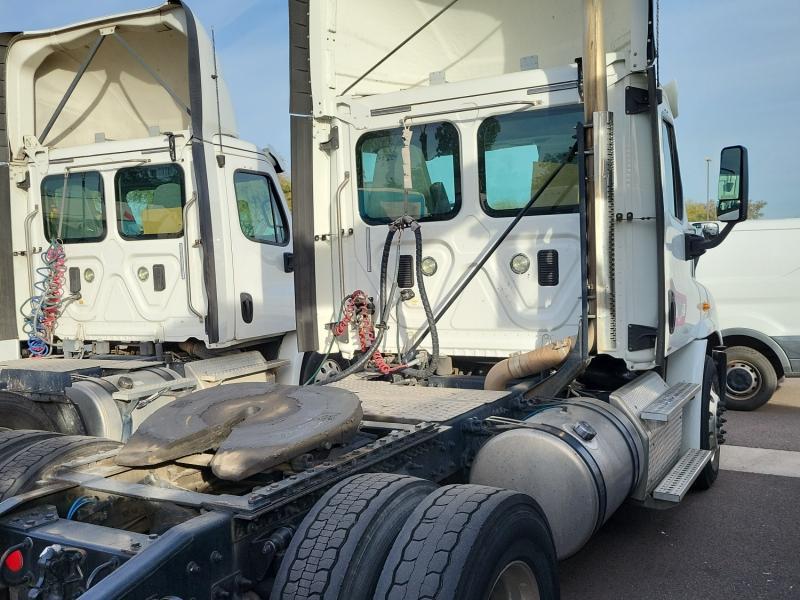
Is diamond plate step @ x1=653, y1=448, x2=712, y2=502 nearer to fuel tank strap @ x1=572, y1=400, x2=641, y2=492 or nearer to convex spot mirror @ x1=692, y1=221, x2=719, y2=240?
fuel tank strap @ x1=572, y1=400, x2=641, y2=492

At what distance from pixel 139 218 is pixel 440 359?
3322mm

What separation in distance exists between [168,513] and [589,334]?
8.76ft

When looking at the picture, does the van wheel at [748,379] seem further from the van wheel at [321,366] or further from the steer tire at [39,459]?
the steer tire at [39,459]

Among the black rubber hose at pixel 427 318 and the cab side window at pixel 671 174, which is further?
the cab side window at pixel 671 174

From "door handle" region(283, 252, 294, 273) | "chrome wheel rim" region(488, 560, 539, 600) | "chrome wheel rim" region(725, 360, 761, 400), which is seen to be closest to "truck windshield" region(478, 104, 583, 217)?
"chrome wheel rim" region(488, 560, 539, 600)

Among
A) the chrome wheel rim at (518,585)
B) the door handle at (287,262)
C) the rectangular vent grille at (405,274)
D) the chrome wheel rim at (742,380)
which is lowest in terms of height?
the chrome wheel rim at (742,380)

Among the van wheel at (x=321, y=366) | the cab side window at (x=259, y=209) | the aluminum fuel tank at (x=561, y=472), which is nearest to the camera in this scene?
the aluminum fuel tank at (x=561, y=472)

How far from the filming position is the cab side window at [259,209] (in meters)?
6.78

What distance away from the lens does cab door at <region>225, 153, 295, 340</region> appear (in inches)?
262

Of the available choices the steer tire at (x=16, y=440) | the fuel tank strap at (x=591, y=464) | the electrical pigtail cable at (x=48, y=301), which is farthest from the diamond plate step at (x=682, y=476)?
the electrical pigtail cable at (x=48, y=301)

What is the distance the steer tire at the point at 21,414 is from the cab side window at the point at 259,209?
2282mm

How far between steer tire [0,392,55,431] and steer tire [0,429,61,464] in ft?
7.03

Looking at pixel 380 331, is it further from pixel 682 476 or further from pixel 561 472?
pixel 682 476

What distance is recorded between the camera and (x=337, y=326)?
5.05 metres
